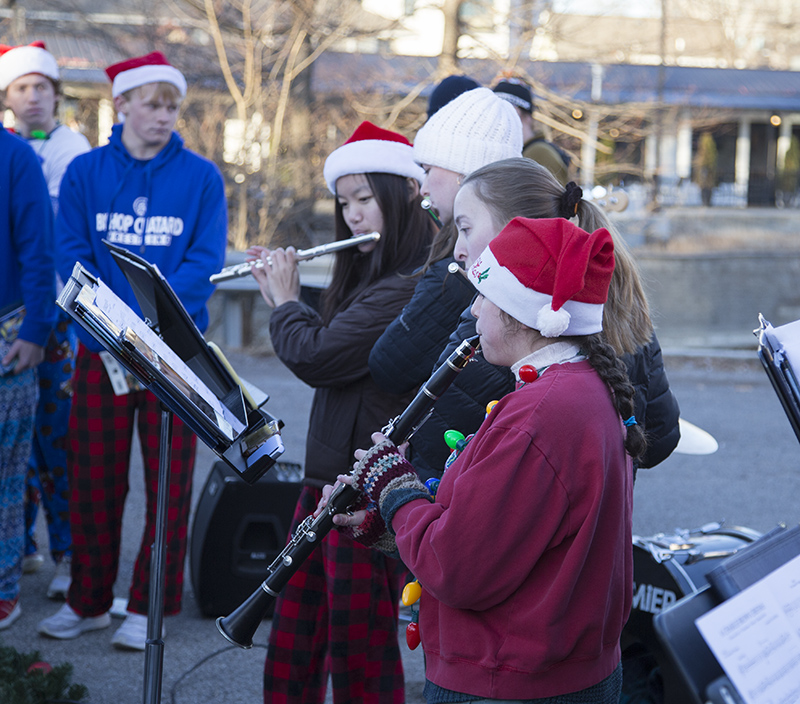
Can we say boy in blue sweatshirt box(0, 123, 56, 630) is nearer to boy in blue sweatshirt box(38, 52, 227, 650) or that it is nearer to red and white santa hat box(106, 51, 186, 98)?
boy in blue sweatshirt box(38, 52, 227, 650)

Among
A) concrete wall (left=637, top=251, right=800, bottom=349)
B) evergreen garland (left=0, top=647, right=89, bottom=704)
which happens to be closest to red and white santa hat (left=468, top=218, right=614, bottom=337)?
evergreen garland (left=0, top=647, right=89, bottom=704)

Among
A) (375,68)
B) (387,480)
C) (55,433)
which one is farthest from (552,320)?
(375,68)

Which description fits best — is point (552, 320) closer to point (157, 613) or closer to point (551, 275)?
point (551, 275)

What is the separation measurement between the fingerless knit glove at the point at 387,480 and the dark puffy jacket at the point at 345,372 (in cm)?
66

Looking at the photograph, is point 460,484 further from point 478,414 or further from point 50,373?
point 50,373

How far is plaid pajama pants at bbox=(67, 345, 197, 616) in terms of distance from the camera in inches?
126

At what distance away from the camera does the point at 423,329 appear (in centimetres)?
220

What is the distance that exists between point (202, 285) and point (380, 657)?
1463 mm

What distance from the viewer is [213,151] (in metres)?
10.5

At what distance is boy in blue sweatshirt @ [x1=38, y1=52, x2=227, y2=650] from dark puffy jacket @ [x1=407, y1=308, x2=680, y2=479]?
141cm

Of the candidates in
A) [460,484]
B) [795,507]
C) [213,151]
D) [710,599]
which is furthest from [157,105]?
[213,151]

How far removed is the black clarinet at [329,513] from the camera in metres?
1.84

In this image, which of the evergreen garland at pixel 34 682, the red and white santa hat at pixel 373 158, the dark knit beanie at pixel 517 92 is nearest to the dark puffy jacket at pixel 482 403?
the red and white santa hat at pixel 373 158

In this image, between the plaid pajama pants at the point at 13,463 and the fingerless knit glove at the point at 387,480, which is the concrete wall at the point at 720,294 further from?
the fingerless knit glove at the point at 387,480
